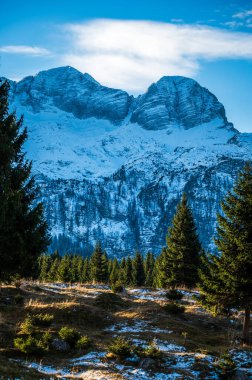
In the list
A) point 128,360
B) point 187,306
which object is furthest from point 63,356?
point 187,306

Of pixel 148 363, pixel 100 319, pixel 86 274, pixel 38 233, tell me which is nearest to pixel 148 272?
pixel 86 274

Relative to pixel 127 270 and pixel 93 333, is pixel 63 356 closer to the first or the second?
pixel 93 333

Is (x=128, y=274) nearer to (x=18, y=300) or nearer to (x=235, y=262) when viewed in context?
(x=18, y=300)

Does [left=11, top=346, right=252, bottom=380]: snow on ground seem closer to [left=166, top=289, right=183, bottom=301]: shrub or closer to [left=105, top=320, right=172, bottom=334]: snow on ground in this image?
[left=105, top=320, right=172, bottom=334]: snow on ground

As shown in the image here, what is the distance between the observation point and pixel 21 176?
19.0 m

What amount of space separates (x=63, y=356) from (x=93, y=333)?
12.3 feet

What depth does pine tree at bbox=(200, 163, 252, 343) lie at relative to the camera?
20875 millimetres

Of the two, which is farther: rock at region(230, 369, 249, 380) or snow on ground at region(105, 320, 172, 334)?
snow on ground at region(105, 320, 172, 334)

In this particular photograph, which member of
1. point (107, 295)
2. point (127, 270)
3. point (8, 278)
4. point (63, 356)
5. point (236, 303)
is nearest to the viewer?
point (63, 356)

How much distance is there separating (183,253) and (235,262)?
23.2 metres

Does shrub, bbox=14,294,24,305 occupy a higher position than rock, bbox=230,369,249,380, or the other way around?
shrub, bbox=14,294,24,305

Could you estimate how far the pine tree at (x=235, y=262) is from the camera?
68.5 feet

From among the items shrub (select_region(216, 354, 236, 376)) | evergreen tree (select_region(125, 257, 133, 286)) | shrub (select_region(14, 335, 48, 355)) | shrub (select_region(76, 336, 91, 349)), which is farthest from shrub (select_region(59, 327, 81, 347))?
evergreen tree (select_region(125, 257, 133, 286))

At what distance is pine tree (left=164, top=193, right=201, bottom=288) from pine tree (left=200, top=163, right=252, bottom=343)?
21343mm
